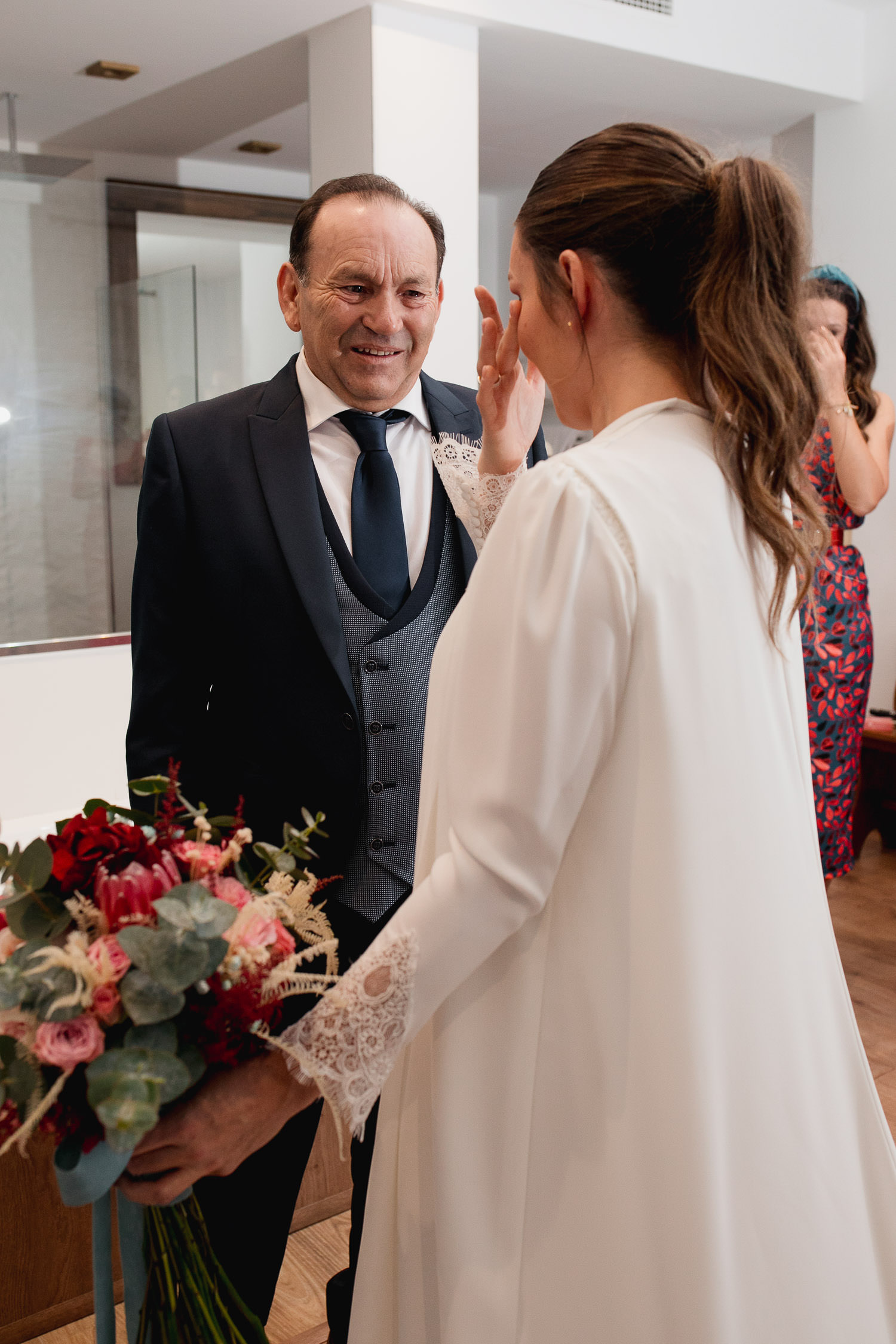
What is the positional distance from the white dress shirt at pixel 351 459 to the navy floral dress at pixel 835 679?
1716 mm

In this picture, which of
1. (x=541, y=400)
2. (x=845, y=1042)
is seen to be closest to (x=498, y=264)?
(x=541, y=400)

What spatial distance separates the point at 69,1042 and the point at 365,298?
119 cm

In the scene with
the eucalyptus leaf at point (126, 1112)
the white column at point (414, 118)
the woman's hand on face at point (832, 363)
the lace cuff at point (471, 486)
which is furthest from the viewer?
the white column at point (414, 118)

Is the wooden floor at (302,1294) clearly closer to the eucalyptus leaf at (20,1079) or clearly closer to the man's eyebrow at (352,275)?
the eucalyptus leaf at (20,1079)

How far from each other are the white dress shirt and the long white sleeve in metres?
0.68

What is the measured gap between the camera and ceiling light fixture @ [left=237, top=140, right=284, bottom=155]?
17.9 ft

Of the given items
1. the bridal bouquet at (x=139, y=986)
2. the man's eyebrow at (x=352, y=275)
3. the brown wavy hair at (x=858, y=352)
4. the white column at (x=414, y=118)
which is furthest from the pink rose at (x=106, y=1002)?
the white column at (x=414, y=118)

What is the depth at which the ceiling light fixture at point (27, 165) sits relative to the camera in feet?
14.4

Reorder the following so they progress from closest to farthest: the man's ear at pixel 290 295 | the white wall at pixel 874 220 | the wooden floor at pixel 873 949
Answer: the man's ear at pixel 290 295, the wooden floor at pixel 873 949, the white wall at pixel 874 220

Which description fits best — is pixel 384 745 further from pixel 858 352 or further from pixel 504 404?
pixel 858 352

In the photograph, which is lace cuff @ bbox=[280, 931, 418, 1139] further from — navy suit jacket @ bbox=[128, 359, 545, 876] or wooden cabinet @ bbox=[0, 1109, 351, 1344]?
wooden cabinet @ bbox=[0, 1109, 351, 1344]

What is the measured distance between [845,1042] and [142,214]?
189 inches

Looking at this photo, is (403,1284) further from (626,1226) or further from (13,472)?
(13,472)

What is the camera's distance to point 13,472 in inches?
171
